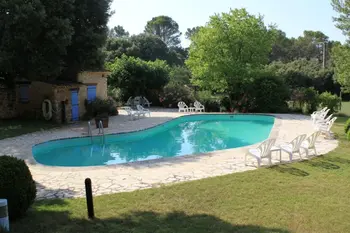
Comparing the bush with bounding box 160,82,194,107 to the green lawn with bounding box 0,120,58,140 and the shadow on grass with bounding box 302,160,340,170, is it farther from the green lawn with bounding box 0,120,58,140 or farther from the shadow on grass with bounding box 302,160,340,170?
the shadow on grass with bounding box 302,160,340,170

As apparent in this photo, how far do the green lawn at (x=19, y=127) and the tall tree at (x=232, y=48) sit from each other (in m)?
11.2

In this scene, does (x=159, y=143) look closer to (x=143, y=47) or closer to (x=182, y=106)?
(x=182, y=106)

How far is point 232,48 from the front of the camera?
2303 cm

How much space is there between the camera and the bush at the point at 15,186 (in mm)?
5277

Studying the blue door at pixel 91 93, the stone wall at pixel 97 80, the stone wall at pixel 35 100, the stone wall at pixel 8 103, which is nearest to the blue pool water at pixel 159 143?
the blue door at pixel 91 93

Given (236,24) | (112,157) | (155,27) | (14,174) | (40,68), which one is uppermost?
(155,27)

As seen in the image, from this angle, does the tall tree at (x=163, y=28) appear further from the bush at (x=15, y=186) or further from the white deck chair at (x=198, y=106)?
the bush at (x=15, y=186)

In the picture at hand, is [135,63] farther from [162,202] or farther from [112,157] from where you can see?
[162,202]

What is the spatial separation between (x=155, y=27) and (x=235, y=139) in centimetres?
7774

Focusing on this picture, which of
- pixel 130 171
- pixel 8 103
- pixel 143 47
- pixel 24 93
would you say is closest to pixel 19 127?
pixel 8 103

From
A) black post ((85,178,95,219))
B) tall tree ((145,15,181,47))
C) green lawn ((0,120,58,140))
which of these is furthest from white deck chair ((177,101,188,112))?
tall tree ((145,15,181,47))

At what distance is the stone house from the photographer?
58.1ft

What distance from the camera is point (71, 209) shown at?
20.3 ft

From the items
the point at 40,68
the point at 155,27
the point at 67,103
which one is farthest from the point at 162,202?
the point at 155,27
